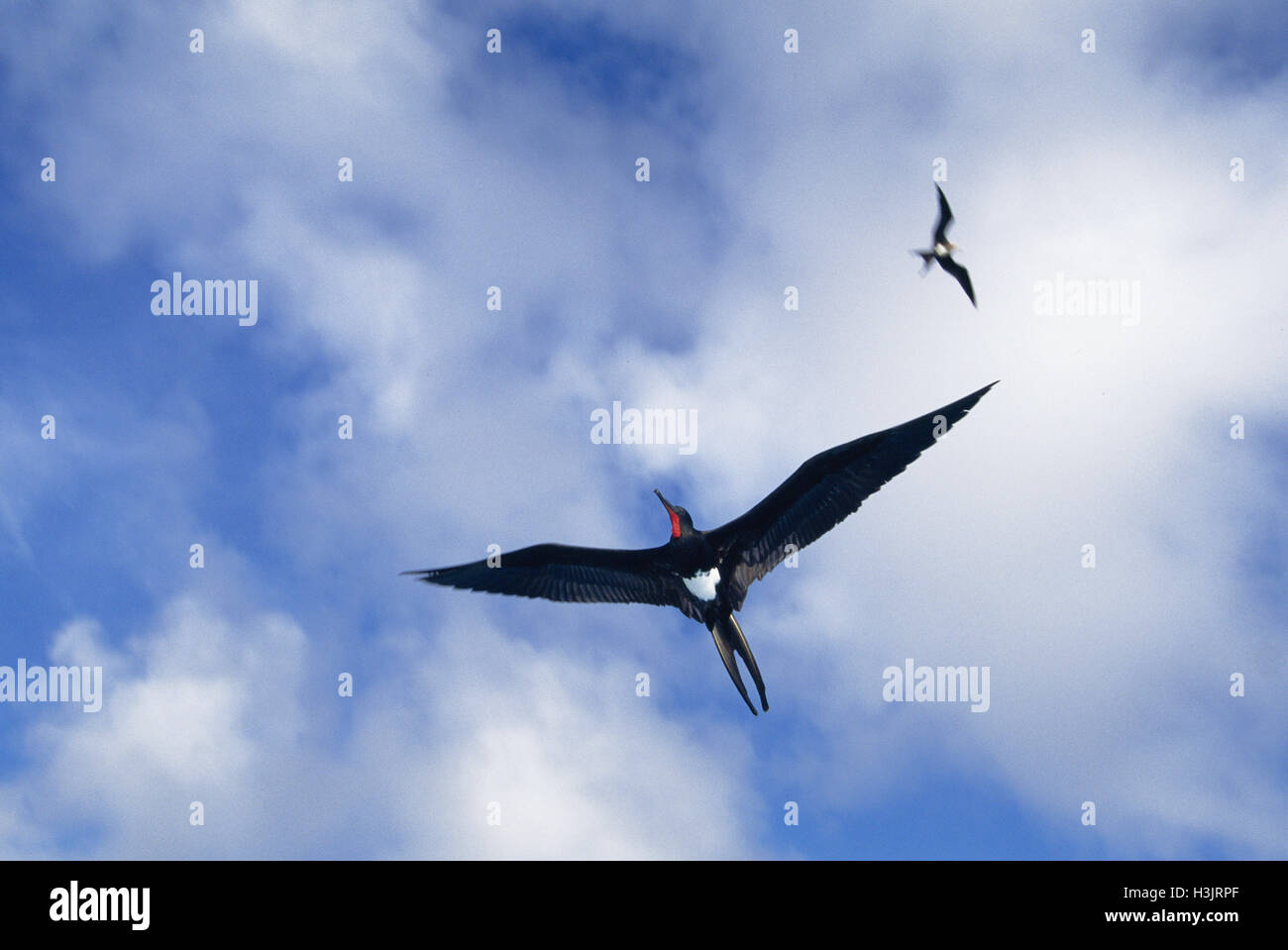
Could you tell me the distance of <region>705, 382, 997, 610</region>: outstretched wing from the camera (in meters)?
10.1

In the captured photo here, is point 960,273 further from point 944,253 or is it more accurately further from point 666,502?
point 666,502

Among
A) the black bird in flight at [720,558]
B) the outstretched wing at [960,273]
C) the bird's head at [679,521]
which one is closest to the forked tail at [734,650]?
the black bird in flight at [720,558]

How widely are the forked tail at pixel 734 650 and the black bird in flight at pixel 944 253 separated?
4.89 m

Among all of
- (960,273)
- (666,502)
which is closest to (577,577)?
(666,502)

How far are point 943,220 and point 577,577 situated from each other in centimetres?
642

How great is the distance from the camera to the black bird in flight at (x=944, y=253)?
1053 centimetres

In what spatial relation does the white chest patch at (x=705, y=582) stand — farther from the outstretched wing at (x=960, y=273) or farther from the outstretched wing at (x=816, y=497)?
the outstretched wing at (x=960, y=273)

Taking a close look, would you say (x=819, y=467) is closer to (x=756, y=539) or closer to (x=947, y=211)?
(x=756, y=539)

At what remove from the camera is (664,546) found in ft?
37.4

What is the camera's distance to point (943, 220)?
10719 millimetres

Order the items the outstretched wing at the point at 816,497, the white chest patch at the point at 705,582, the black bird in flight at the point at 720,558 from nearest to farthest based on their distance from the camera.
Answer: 1. the outstretched wing at the point at 816,497
2. the black bird in flight at the point at 720,558
3. the white chest patch at the point at 705,582

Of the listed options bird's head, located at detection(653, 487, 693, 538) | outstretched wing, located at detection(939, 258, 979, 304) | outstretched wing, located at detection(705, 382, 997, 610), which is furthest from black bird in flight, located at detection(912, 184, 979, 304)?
bird's head, located at detection(653, 487, 693, 538)

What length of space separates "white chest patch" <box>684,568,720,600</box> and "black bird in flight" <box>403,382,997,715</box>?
0.01 m
